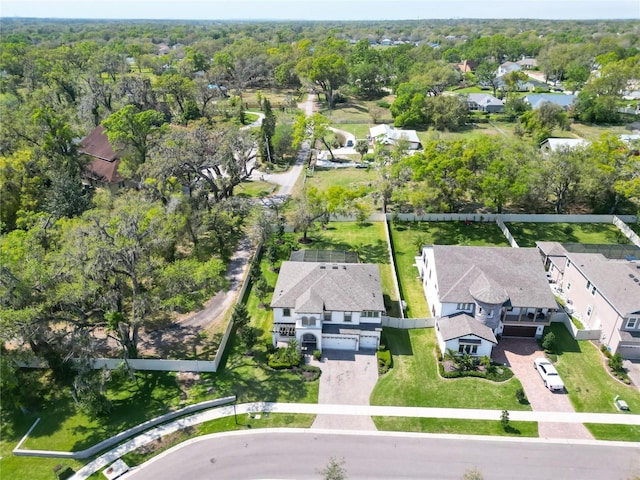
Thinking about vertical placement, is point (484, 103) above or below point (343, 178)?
above

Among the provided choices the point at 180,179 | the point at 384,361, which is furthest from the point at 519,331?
the point at 180,179

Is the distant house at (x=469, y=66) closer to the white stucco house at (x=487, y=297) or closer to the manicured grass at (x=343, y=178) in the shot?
the manicured grass at (x=343, y=178)

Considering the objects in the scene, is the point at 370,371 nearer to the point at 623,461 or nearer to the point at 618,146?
the point at 623,461

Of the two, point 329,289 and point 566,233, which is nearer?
point 329,289

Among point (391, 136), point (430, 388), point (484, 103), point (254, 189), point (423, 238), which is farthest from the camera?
point (484, 103)

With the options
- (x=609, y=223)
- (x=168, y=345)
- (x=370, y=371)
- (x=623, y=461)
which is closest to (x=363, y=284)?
(x=370, y=371)

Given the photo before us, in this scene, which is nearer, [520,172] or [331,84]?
[520,172]

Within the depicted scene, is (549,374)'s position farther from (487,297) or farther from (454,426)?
(454,426)
